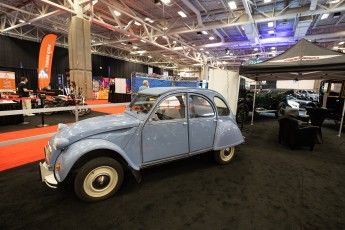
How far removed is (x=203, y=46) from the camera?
54.0 feet

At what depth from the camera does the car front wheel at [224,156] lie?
361cm

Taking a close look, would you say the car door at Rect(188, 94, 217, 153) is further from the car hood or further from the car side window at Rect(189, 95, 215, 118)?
the car hood

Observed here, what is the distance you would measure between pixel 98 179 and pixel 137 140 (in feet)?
2.40

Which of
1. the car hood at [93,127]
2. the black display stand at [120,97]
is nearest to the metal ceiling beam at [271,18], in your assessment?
the black display stand at [120,97]

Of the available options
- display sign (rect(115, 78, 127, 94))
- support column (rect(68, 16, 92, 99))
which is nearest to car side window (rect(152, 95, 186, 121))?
support column (rect(68, 16, 92, 99))

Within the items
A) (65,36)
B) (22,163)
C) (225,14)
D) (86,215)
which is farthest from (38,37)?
(86,215)

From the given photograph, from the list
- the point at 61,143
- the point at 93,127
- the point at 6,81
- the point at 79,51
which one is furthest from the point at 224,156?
the point at 6,81

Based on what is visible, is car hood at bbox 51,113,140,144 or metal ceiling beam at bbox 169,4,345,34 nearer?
car hood at bbox 51,113,140,144

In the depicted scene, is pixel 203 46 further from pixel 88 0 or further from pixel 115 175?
pixel 115 175

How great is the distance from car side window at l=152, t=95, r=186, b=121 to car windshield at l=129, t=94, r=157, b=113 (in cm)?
15

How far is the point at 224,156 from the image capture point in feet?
12.2

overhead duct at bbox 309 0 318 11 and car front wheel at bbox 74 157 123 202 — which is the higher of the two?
Result: overhead duct at bbox 309 0 318 11

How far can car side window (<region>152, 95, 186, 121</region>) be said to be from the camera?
9.66 feet

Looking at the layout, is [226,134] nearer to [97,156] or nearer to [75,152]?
[97,156]
